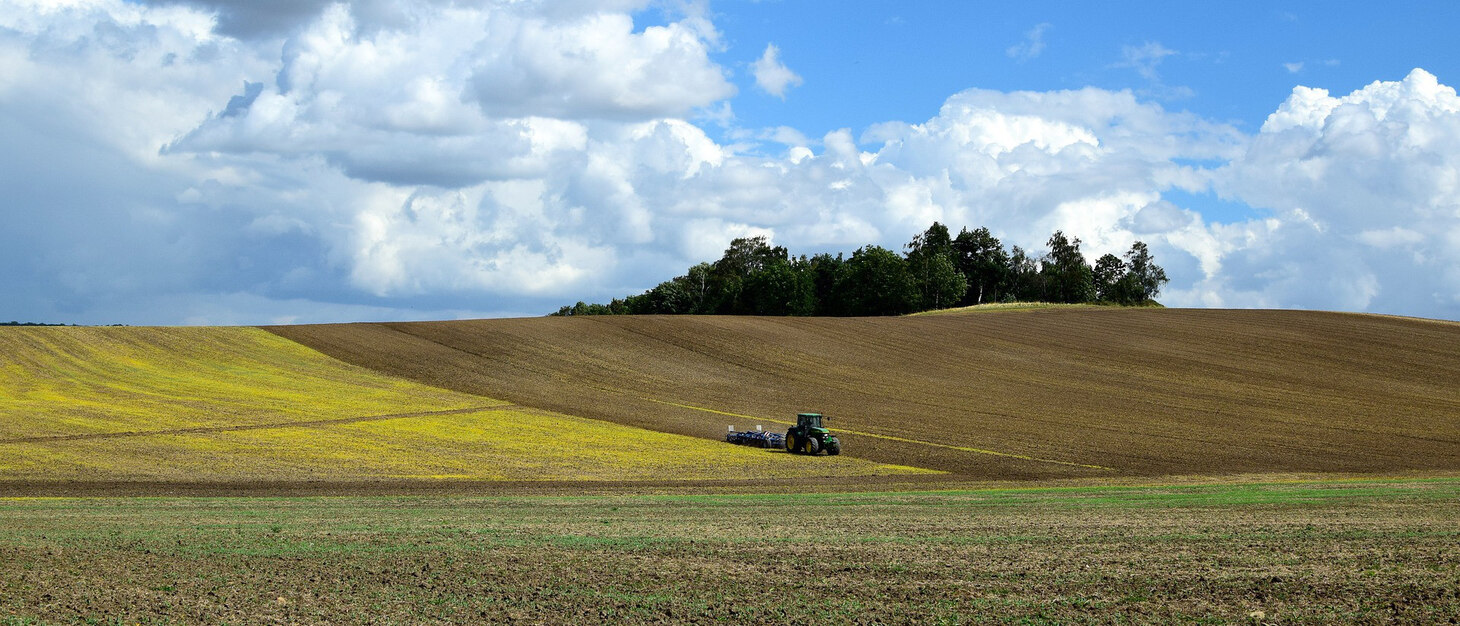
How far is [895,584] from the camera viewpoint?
13836mm

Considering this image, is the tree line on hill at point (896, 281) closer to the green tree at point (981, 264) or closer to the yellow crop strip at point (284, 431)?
the green tree at point (981, 264)

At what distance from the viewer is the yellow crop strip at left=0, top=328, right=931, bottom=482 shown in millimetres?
34969

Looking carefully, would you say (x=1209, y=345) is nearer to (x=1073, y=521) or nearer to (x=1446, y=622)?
(x=1073, y=521)

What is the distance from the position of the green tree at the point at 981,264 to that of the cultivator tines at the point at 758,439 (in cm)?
12305

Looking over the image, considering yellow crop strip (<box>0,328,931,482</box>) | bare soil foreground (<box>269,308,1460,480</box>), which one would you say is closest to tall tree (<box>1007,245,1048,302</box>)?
bare soil foreground (<box>269,308,1460,480</box>)

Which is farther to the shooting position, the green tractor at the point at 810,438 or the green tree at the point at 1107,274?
the green tree at the point at 1107,274

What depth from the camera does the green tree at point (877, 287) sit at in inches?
5290

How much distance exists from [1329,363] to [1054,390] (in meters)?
20.1

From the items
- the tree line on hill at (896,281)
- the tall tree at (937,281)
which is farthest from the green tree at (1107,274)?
the tall tree at (937,281)

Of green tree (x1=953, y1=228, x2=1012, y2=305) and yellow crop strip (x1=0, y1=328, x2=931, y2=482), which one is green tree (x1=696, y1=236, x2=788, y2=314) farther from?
yellow crop strip (x1=0, y1=328, x2=931, y2=482)

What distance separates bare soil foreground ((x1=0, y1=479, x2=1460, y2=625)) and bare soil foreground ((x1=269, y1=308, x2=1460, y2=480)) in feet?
59.6

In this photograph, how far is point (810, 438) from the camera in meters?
41.8

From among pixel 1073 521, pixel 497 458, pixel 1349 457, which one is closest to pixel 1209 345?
pixel 1349 457

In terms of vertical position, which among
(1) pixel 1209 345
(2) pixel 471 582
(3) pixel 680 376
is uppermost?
(1) pixel 1209 345
